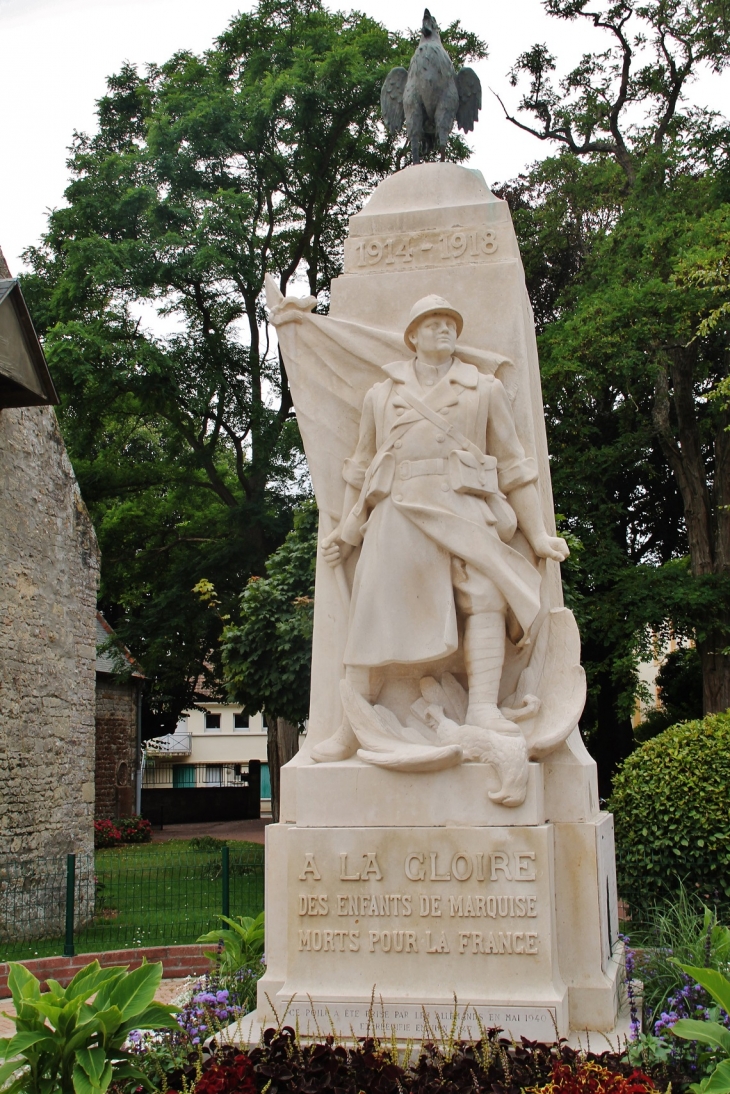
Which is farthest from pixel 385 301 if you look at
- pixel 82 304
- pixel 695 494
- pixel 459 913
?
pixel 82 304

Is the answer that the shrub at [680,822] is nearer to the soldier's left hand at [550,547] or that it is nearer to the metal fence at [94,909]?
the metal fence at [94,909]

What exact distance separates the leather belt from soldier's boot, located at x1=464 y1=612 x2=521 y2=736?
649 millimetres

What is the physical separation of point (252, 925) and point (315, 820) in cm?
134

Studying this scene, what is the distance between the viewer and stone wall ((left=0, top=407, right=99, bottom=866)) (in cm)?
1200

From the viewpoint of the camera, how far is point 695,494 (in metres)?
18.4

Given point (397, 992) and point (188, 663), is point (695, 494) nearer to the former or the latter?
point (188, 663)

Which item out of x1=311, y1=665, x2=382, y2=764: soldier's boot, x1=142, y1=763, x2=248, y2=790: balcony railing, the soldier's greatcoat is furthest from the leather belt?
x1=142, y1=763, x2=248, y2=790: balcony railing

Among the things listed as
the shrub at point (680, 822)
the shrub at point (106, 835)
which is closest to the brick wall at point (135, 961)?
the shrub at point (680, 822)

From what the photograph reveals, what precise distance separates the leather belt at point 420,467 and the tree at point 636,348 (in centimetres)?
1092

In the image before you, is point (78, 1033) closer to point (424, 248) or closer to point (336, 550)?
point (336, 550)

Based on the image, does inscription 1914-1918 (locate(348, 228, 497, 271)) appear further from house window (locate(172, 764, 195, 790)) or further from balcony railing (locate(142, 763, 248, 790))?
house window (locate(172, 764, 195, 790))

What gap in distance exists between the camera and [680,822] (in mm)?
8125

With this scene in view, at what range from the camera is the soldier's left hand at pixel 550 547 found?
4.89m

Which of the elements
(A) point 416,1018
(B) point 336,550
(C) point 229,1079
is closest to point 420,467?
(B) point 336,550
